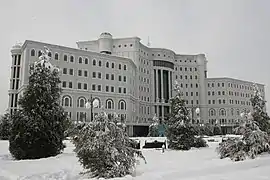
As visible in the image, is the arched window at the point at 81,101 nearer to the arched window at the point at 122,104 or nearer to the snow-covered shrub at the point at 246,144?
the arched window at the point at 122,104

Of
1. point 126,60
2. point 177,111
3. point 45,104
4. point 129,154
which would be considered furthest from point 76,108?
point 129,154

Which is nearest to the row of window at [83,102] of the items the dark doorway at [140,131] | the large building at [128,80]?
the large building at [128,80]

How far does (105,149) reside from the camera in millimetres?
10562

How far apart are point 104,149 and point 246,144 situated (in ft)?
30.8

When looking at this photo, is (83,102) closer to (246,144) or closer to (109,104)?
(109,104)

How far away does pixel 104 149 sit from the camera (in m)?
10.6

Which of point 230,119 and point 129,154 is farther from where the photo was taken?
point 230,119

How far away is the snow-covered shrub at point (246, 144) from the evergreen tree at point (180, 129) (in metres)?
7.99

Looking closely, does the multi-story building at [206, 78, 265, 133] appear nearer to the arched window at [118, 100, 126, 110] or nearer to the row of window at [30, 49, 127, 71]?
the arched window at [118, 100, 126, 110]

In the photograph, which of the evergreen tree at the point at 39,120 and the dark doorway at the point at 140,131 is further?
the dark doorway at the point at 140,131

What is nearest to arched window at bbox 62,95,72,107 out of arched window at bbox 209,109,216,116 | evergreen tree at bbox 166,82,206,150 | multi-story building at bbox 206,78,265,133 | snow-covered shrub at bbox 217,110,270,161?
evergreen tree at bbox 166,82,206,150

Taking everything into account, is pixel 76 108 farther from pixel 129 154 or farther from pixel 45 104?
pixel 129 154

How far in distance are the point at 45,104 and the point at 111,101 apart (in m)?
40.0

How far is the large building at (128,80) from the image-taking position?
54250mm
